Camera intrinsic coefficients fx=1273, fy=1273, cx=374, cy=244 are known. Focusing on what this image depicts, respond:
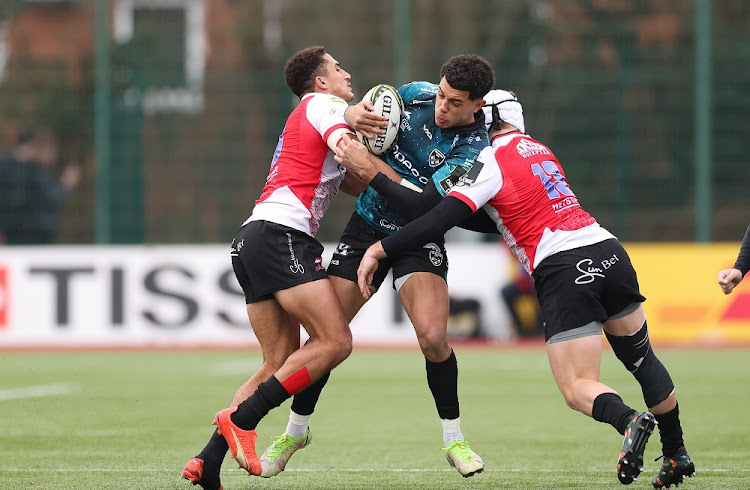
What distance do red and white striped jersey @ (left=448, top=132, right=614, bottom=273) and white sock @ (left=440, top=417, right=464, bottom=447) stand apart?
1.07m

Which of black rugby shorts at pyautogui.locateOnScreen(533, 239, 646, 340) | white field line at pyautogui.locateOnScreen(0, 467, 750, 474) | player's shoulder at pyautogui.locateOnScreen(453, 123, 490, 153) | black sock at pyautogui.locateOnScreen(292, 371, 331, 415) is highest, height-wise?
player's shoulder at pyautogui.locateOnScreen(453, 123, 490, 153)

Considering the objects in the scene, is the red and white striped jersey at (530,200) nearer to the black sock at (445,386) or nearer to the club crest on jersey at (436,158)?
the club crest on jersey at (436,158)

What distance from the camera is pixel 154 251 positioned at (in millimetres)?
15562

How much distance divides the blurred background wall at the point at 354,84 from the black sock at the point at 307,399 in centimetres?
936

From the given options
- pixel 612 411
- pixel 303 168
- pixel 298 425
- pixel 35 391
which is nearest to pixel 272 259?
pixel 303 168

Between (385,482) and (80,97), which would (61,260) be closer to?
(80,97)

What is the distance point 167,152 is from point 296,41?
86.3 inches

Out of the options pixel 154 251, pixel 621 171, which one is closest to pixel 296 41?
pixel 154 251

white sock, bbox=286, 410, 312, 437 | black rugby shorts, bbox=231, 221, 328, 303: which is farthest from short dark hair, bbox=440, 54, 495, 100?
white sock, bbox=286, 410, 312, 437

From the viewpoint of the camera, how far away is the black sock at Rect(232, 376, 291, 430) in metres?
5.94

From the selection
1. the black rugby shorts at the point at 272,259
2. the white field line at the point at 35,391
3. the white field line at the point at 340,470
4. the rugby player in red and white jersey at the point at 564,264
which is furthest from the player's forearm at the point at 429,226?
the white field line at the point at 35,391

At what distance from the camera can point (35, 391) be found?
1071 cm

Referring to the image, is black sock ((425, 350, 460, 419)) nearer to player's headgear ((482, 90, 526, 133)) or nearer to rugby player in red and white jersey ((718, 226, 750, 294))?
player's headgear ((482, 90, 526, 133))

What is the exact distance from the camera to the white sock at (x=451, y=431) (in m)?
6.48
